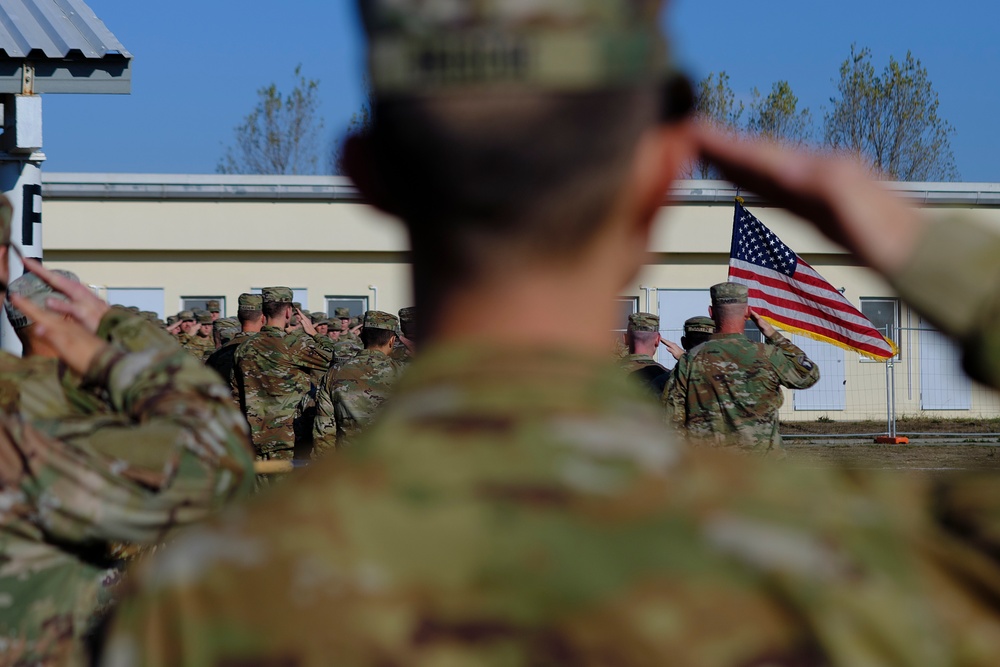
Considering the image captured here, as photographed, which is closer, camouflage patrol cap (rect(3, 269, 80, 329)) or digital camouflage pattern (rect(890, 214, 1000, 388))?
digital camouflage pattern (rect(890, 214, 1000, 388))

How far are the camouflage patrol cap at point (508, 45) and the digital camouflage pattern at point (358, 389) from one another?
893cm

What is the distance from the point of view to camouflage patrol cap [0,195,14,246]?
3.26m

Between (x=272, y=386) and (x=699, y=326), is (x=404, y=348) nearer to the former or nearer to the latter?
(x=272, y=386)

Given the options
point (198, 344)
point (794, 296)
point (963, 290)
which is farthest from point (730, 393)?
point (198, 344)

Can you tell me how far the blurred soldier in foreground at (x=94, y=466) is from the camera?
2.53m

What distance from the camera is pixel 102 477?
2539 mm

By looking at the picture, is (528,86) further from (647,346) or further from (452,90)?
(647,346)

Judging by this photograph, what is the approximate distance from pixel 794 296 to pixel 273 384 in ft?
17.5

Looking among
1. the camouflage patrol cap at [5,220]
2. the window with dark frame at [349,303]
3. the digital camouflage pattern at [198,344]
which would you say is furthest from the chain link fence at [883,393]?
the camouflage patrol cap at [5,220]

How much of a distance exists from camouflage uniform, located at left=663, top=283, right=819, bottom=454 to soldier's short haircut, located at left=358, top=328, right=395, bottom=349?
9.63 ft

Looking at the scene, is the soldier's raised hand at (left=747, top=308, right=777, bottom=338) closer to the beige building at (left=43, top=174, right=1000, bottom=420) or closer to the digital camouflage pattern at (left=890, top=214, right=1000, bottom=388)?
the digital camouflage pattern at (left=890, top=214, right=1000, bottom=388)

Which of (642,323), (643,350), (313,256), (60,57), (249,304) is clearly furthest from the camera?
(313,256)

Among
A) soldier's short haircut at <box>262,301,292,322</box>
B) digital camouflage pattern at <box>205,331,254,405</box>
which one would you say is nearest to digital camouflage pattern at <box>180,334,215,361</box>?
digital camouflage pattern at <box>205,331,254,405</box>

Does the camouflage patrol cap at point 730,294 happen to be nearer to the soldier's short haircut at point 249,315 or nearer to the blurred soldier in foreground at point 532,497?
the soldier's short haircut at point 249,315
